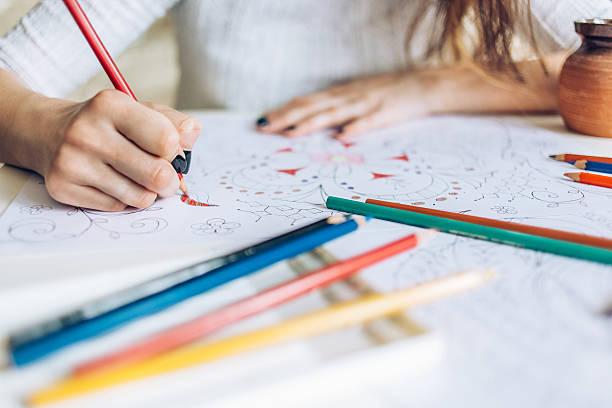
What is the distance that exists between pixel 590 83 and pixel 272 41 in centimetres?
38

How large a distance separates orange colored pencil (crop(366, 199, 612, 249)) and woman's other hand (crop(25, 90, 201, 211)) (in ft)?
0.49

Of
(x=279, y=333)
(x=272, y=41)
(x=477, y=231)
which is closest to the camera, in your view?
(x=279, y=333)

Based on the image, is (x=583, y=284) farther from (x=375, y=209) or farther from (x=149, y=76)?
(x=149, y=76)

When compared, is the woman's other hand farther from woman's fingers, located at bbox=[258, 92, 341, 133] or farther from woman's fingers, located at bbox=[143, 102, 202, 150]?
woman's fingers, located at bbox=[258, 92, 341, 133]

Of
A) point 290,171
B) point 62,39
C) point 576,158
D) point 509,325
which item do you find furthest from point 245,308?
point 62,39

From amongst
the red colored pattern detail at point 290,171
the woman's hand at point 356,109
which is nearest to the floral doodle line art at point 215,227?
the red colored pattern detail at point 290,171

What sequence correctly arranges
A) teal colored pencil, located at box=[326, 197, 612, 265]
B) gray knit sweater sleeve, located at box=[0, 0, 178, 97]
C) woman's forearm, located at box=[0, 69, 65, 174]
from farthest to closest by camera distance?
gray knit sweater sleeve, located at box=[0, 0, 178, 97]
woman's forearm, located at box=[0, 69, 65, 174]
teal colored pencil, located at box=[326, 197, 612, 265]

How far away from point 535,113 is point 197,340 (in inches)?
19.9

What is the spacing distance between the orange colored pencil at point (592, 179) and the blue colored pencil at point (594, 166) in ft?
0.05

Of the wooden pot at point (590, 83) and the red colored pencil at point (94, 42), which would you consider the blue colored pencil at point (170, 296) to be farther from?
the wooden pot at point (590, 83)

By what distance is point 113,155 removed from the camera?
1.30 ft

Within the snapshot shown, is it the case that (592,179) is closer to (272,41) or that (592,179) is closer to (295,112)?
(295,112)

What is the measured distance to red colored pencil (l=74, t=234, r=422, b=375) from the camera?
23 centimetres

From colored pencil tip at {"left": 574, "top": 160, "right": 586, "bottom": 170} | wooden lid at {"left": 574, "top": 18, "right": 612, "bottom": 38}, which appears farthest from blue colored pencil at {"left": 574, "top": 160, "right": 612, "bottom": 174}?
wooden lid at {"left": 574, "top": 18, "right": 612, "bottom": 38}
